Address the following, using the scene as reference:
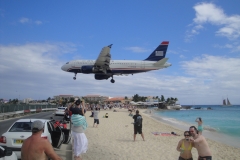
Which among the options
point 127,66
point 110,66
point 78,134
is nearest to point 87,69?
point 110,66

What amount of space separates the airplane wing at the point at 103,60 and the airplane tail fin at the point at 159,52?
26.6ft

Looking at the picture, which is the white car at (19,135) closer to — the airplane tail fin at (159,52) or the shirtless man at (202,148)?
the shirtless man at (202,148)

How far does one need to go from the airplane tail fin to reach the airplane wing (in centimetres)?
809

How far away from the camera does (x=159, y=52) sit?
37375 millimetres

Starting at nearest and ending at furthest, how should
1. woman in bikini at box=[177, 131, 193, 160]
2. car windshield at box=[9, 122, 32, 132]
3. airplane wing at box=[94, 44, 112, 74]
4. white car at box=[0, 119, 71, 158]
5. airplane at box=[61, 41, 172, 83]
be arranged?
1. woman in bikini at box=[177, 131, 193, 160]
2. white car at box=[0, 119, 71, 158]
3. car windshield at box=[9, 122, 32, 132]
4. airplane wing at box=[94, 44, 112, 74]
5. airplane at box=[61, 41, 172, 83]

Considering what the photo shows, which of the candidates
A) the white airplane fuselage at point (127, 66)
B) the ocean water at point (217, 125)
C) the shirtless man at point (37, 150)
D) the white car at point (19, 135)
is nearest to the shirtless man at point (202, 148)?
the shirtless man at point (37, 150)

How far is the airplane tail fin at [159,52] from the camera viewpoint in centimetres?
3656

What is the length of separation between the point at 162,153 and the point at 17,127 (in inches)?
226

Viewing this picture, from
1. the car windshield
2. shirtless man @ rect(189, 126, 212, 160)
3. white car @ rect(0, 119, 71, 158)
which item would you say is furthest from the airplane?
shirtless man @ rect(189, 126, 212, 160)

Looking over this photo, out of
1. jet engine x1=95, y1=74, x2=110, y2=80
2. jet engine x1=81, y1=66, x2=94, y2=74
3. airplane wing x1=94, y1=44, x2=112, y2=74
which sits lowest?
jet engine x1=95, y1=74, x2=110, y2=80

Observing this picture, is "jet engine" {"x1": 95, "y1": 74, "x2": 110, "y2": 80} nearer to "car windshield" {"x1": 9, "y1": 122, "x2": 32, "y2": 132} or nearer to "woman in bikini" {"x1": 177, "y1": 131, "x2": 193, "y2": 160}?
"car windshield" {"x1": 9, "y1": 122, "x2": 32, "y2": 132}

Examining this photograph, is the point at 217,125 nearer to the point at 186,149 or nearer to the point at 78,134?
the point at 78,134

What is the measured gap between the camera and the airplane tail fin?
3656cm

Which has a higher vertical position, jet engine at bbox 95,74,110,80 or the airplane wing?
the airplane wing
